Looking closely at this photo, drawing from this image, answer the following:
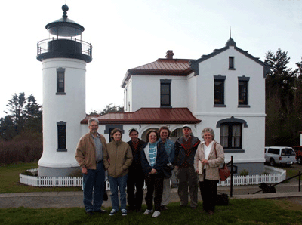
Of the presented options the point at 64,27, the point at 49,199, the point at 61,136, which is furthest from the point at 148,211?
the point at 64,27

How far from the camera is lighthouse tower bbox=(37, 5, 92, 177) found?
15.2 m

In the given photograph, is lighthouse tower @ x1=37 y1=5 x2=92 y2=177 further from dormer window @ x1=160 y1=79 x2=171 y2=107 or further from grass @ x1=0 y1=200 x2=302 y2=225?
grass @ x1=0 y1=200 x2=302 y2=225

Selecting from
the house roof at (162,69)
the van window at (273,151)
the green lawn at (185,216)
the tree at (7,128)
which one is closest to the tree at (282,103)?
the van window at (273,151)

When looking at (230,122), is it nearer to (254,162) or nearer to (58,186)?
(254,162)

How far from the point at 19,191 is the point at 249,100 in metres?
13.8

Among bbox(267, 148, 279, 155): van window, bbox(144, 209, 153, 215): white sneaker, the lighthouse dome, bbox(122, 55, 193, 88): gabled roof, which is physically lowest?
bbox(267, 148, 279, 155): van window

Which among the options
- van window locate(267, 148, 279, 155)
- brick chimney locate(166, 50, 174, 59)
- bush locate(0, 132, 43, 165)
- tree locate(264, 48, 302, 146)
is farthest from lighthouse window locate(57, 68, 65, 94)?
tree locate(264, 48, 302, 146)

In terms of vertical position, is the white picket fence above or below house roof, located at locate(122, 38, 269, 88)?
below

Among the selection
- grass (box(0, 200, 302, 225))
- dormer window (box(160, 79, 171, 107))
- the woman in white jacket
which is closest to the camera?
grass (box(0, 200, 302, 225))

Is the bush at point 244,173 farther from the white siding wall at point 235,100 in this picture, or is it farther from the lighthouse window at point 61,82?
the lighthouse window at point 61,82

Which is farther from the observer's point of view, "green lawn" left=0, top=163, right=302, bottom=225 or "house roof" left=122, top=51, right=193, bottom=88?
"house roof" left=122, top=51, right=193, bottom=88

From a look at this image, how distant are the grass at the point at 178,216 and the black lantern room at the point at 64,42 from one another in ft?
34.0

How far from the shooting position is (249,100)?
53.3 ft

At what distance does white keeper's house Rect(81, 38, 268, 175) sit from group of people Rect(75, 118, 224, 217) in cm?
878
